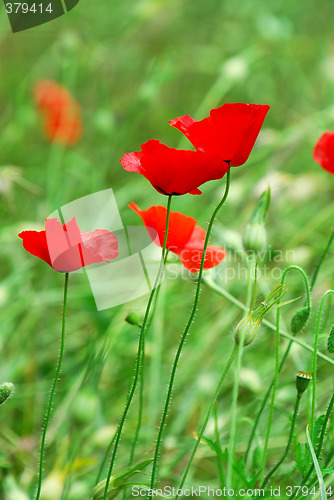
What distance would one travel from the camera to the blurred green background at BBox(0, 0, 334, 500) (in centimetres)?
88

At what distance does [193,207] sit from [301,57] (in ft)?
3.48

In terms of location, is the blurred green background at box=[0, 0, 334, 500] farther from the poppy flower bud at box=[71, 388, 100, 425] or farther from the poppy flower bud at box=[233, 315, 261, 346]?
the poppy flower bud at box=[233, 315, 261, 346]

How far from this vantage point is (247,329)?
0.53 meters

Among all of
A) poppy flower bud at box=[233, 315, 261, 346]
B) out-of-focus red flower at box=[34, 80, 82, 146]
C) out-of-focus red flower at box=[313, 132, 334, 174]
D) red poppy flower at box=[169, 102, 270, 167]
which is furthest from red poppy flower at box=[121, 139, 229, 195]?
out-of-focus red flower at box=[34, 80, 82, 146]

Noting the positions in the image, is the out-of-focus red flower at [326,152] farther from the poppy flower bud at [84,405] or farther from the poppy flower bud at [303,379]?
the poppy flower bud at [84,405]

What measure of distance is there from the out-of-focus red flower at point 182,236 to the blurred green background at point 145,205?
12cm

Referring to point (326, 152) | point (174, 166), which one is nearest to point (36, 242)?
point (174, 166)

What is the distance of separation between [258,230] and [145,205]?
2.29 feet

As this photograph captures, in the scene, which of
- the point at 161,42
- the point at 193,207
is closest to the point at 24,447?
the point at 193,207

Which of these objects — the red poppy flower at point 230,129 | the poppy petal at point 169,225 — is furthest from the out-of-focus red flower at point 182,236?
the red poppy flower at point 230,129

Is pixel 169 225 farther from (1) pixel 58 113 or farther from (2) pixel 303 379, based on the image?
(1) pixel 58 113

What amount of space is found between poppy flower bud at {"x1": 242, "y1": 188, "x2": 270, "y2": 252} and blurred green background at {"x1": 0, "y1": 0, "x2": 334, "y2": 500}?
18 cm

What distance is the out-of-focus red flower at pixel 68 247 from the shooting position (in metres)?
0.51

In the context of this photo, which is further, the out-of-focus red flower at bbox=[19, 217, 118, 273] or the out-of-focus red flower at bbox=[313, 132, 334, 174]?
the out-of-focus red flower at bbox=[313, 132, 334, 174]
